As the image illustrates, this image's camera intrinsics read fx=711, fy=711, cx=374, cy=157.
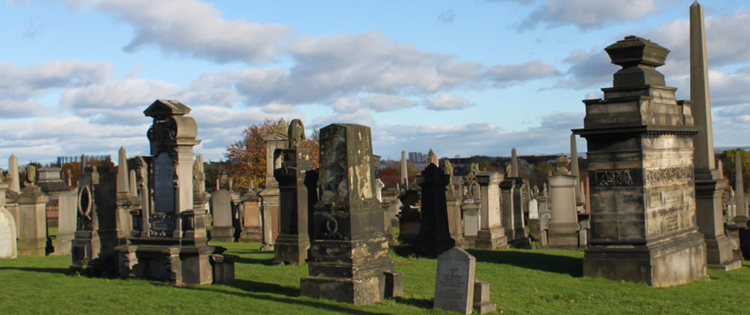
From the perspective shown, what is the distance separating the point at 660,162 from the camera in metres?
13.0

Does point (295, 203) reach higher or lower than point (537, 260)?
higher

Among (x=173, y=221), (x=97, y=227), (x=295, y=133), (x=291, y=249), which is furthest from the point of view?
(x=295, y=133)

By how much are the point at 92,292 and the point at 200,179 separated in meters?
19.1

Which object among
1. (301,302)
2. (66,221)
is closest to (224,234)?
(66,221)

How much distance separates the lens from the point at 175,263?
38.7 feet

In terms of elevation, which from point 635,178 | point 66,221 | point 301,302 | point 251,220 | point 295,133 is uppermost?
point 295,133

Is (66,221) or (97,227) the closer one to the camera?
(97,227)

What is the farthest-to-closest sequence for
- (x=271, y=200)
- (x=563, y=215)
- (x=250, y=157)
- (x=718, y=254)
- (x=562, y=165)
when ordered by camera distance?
(x=250, y=157) < (x=562, y=165) < (x=271, y=200) < (x=563, y=215) < (x=718, y=254)

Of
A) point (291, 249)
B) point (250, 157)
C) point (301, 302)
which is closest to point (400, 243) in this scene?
point (291, 249)

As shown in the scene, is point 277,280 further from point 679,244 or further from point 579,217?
point 579,217

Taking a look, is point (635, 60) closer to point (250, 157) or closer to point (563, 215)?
point (563, 215)

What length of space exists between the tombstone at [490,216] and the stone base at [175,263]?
30.3ft

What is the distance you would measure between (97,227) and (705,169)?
12.7m

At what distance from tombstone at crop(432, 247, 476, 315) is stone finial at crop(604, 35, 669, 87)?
5943mm
